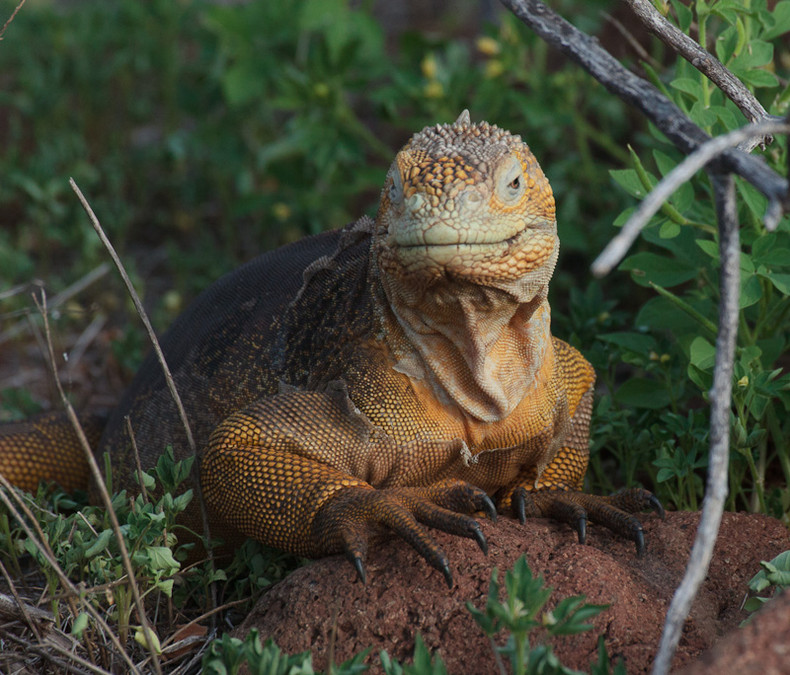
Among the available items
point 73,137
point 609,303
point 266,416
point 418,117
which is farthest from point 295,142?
point 266,416

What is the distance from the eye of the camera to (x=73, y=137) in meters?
7.62

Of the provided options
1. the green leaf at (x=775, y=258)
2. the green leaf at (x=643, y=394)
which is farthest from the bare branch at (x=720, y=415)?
the green leaf at (x=643, y=394)

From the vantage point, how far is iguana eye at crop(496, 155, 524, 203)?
2.96 metres

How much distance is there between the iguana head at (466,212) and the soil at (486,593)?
0.86m

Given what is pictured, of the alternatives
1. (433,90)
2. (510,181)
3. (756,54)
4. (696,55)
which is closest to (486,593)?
(510,181)

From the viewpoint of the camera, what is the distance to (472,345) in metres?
3.20

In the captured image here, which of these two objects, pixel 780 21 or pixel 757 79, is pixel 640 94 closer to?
pixel 757 79

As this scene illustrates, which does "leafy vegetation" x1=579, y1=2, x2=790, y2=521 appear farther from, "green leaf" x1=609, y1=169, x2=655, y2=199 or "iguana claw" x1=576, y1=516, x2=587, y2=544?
"iguana claw" x1=576, y1=516, x2=587, y2=544

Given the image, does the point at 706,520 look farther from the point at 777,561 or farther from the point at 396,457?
the point at 396,457

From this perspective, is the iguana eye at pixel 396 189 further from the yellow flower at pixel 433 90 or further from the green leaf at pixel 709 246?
the yellow flower at pixel 433 90

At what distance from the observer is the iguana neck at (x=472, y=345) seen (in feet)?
10.3

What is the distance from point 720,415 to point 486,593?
99 centimetres

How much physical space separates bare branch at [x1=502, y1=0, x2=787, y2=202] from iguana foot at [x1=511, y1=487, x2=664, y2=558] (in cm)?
136

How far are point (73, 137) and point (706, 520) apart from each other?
6.66 m
